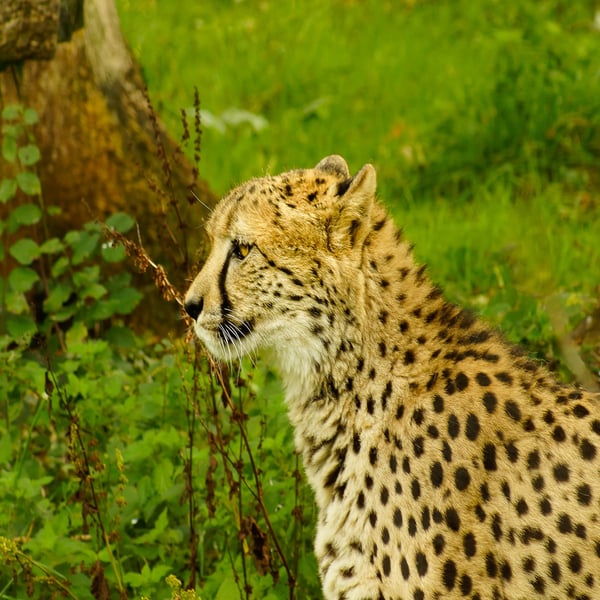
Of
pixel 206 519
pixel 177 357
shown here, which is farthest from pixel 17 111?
pixel 206 519

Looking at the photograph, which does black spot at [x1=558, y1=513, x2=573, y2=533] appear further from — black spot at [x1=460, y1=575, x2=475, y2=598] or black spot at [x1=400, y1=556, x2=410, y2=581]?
black spot at [x1=400, y1=556, x2=410, y2=581]

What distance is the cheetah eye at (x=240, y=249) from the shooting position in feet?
14.7

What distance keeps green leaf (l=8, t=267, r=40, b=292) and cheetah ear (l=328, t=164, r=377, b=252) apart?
2.39 m

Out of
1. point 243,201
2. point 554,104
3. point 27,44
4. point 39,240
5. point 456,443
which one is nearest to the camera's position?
point 456,443

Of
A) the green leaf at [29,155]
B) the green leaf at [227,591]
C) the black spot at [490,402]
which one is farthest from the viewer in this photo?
the green leaf at [29,155]

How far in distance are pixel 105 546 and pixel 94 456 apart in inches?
16.1

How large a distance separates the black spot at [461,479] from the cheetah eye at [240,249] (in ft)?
3.44

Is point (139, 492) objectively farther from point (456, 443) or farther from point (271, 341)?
point (456, 443)

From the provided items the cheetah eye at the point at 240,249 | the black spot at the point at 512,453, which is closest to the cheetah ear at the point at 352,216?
the cheetah eye at the point at 240,249

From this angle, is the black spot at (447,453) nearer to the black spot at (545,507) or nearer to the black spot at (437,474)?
the black spot at (437,474)

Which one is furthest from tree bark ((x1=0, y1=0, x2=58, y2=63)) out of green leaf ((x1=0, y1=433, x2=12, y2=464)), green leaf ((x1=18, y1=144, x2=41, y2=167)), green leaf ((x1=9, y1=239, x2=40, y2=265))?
green leaf ((x1=0, y1=433, x2=12, y2=464))

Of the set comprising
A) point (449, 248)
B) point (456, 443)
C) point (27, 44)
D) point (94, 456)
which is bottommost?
point (449, 248)

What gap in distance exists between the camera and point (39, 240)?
23.0 ft

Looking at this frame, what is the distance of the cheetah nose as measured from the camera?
4.46 meters
